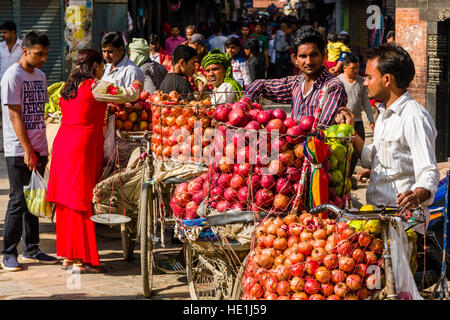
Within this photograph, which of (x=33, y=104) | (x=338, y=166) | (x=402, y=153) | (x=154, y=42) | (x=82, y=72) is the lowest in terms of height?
(x=338, y=166)

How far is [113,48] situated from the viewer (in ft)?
25.5

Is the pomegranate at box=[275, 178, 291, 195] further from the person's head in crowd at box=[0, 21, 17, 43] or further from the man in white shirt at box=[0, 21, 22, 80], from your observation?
the person's head in crowd at box=[0, 21, 17, 43]

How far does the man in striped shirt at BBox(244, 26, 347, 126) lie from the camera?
202 inches

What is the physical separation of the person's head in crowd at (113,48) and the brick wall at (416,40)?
592 cm

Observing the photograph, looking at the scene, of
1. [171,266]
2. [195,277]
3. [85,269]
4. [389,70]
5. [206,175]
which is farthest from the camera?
[85,269]

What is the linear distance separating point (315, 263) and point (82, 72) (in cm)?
354

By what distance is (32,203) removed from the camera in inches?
265

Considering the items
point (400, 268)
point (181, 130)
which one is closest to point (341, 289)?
point (400, 268)

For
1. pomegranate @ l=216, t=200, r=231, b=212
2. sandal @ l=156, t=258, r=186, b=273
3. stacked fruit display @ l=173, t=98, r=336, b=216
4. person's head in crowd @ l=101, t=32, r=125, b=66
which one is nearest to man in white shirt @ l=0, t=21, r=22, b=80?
person's head in crowd @ l=101, t=32, r=125, b=66

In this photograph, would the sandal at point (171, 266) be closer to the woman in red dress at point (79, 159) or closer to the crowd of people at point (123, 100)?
the crowd of people at point (123, 100)

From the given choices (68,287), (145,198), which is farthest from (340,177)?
(68,287)

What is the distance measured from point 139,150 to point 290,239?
304 cm

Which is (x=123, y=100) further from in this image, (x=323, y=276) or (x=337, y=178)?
(x=323, y=276)
